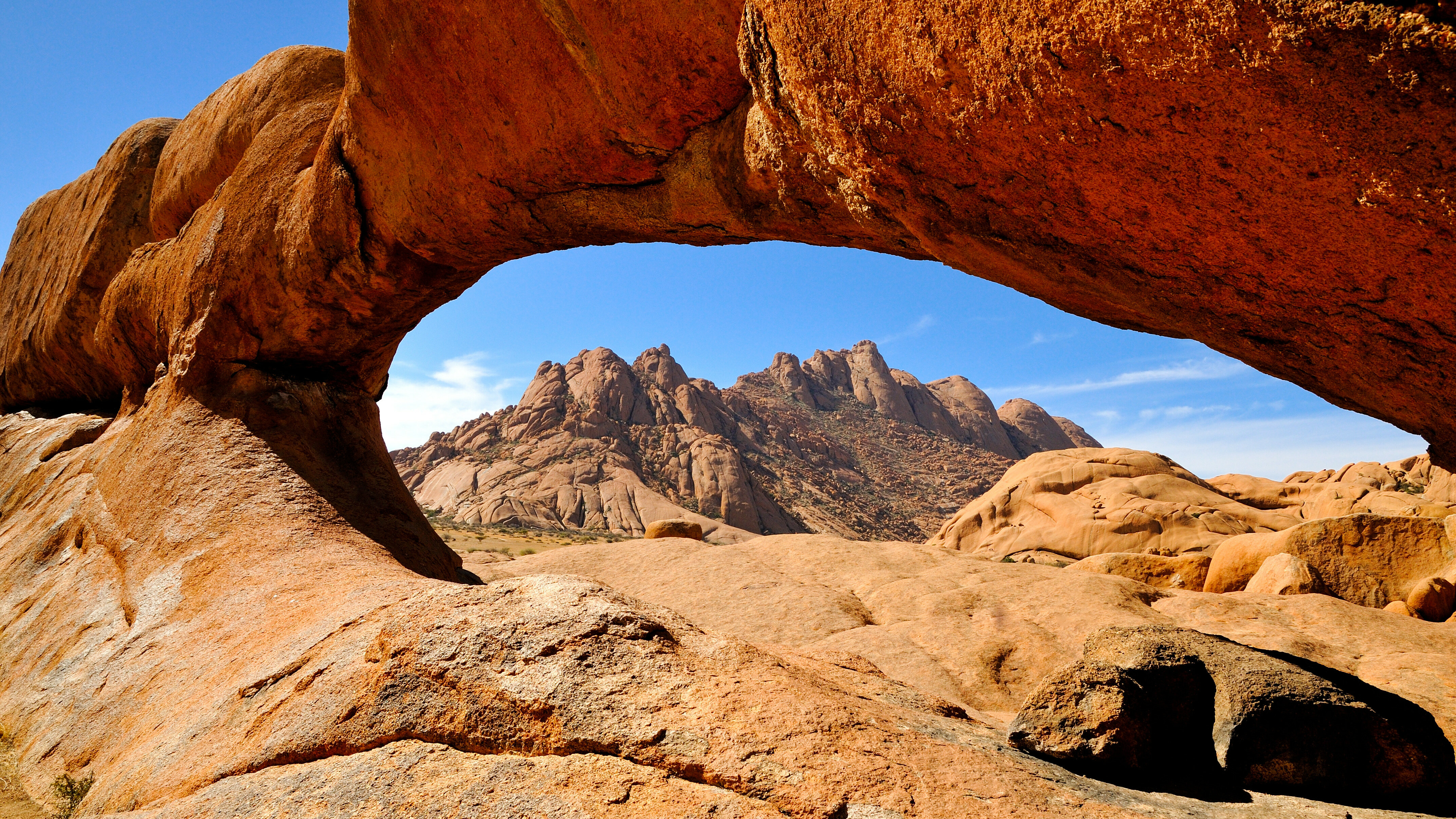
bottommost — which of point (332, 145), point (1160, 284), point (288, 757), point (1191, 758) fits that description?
point (288, 757)

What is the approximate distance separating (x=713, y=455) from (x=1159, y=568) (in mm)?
43416

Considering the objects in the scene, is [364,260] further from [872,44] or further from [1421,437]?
[1421,437]

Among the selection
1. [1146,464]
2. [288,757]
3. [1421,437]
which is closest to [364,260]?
[288,757]

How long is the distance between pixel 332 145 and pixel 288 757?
665cm

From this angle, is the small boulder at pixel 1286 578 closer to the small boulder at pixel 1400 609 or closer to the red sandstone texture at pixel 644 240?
the small boulder at pixel 1400 609

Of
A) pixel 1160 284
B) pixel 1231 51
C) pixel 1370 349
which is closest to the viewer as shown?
pixel 1231 51

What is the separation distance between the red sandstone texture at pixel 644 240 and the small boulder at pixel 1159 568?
149 inches

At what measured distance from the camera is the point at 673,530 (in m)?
17.1

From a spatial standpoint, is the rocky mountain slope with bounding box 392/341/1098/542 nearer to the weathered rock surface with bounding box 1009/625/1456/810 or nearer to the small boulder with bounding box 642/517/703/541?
the small boulder with bounding box 642/517/703/541

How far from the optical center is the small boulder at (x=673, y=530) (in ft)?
55.6

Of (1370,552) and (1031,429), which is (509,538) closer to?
(1370,552)

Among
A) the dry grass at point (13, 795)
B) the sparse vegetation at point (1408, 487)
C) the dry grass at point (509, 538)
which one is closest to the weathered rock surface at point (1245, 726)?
the dry grass at point (13, 795)

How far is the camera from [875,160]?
393 centimetres

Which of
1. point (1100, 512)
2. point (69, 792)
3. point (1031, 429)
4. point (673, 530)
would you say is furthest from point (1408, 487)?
point (1031, 429)
